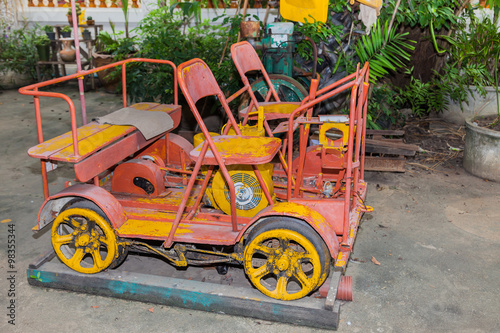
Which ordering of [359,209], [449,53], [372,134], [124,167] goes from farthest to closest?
[449,53], [372,134], [124,167], [359,209]

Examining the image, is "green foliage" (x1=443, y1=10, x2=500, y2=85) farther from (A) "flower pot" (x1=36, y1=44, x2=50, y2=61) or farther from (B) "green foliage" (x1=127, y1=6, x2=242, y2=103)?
(A) "flower pot" (x1=36, y1=44, x2=50, y2=61)

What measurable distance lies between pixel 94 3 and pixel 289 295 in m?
11.0

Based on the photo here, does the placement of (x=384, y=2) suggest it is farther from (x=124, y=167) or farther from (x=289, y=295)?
(x=289, y=295)

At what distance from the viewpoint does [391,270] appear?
4.06 meters

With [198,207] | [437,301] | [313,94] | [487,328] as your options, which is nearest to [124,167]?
[198,207]

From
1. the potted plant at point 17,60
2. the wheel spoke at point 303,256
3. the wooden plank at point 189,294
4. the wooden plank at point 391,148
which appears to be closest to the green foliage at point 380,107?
the wooden plank at point 391,148


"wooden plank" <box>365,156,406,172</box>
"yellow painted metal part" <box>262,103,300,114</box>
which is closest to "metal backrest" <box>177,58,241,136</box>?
"yellow painted metal part" <box>262,103,300,114</box>

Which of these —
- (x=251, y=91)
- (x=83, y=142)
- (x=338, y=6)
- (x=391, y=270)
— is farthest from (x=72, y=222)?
(x=338, y=6)

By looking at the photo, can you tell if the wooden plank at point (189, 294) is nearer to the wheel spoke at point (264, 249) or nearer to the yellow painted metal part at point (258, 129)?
the wheel spoke at point (264, 249)

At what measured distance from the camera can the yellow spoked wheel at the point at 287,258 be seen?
3.37 m

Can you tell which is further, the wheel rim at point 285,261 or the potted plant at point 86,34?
the potted plant at point 86,34

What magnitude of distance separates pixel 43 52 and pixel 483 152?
351 inches

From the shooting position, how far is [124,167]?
4.39 m

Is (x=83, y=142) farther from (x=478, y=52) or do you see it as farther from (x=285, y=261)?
(x=478, y=52)
